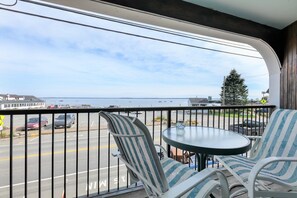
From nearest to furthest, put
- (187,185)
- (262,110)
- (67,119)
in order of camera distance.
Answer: (187,185) → (67,119) → (262,110)

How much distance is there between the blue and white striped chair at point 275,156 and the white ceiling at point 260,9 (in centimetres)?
181

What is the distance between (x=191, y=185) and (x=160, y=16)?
2231mm

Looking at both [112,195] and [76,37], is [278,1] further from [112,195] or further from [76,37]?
[76,37]

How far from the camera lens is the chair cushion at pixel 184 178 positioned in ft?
3.56

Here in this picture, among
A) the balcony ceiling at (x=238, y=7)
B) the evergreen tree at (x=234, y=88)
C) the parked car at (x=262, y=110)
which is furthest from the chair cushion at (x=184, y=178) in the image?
the evergreen tree at (x=234, y=88)

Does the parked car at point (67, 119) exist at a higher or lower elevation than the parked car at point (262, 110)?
lower

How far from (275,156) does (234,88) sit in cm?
1505

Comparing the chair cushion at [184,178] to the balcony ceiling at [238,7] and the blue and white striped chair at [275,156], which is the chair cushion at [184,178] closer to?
the blue and white striped chair at [275,156]

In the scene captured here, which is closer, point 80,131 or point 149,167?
point 149,167

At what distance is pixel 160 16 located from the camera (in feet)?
8.19

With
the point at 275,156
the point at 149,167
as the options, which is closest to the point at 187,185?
the point at 149,167

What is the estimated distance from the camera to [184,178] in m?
1.33

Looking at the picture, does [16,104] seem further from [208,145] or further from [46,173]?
[46,173]

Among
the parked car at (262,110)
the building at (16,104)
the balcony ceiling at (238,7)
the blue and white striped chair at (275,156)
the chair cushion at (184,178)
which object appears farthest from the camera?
the parked car at (262,110)
